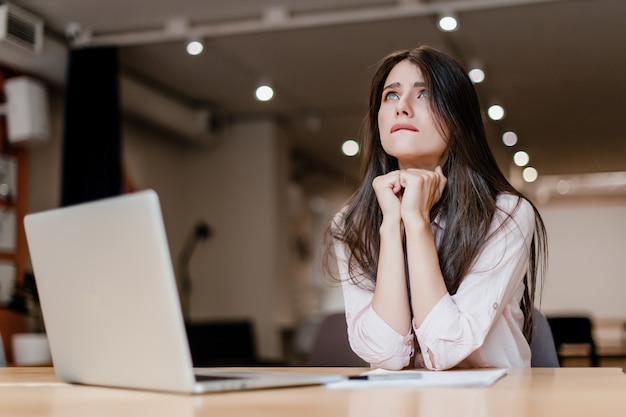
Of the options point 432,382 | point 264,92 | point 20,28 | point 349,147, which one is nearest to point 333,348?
point 432,382

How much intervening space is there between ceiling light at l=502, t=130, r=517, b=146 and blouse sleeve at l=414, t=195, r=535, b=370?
5982 millimetres

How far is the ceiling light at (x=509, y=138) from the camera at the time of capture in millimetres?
7362

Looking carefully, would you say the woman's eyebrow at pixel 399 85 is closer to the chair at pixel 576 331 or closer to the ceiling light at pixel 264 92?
the chair at pixel 576 331

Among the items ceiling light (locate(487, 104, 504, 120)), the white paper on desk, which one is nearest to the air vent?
ceiling light (locate(487, 104, 504, 120))

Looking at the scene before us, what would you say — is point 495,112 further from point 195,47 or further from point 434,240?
point 434,240

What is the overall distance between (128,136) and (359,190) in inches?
203

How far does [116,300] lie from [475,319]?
0.67m

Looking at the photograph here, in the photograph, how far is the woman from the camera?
1.39 meters

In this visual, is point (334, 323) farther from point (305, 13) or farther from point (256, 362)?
point (256, 362)

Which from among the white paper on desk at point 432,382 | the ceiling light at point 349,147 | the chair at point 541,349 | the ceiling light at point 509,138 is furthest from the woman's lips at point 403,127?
the ceiling light at point 349,147

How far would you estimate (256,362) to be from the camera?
565cm

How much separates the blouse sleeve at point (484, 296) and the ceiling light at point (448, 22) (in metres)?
3.24

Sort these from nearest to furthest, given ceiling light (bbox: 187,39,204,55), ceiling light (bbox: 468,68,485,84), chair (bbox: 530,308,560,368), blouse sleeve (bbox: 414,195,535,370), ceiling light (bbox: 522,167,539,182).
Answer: blouse sleeve (bbox: 414,195,535,370) → chair (bbox: 530,308,560,368) → ceiling light (bbox: 187,39,204,55) → ceiling light (bbox: 468,68,485,84) → ceiling light (bbox: 522,167,539,182)

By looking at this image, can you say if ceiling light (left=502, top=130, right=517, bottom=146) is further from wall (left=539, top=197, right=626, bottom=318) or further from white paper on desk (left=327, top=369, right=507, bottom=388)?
white paper on desk (left=327, top=369, right=507, bottom=388)
